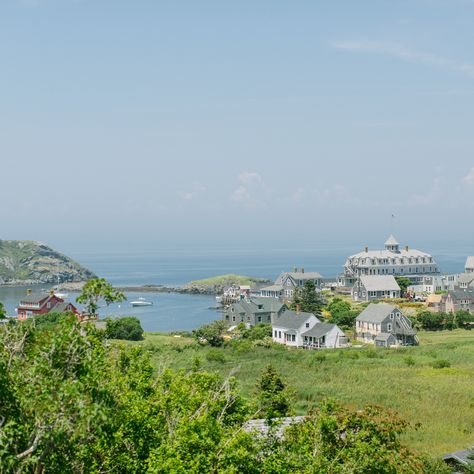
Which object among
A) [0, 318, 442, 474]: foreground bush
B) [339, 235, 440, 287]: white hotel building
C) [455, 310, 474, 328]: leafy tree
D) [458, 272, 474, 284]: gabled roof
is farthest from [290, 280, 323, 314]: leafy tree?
[0, 318, 442, 474]: foreground bush

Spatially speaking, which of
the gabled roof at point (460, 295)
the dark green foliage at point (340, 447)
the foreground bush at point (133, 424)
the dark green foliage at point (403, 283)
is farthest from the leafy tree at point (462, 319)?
the dark green foliage at point (340, 447)

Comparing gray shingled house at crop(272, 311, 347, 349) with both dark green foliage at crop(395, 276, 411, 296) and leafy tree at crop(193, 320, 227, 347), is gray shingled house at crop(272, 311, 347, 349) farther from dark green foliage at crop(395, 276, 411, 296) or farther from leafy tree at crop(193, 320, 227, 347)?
dark green foliage at crop(395, 276, 411, 296)

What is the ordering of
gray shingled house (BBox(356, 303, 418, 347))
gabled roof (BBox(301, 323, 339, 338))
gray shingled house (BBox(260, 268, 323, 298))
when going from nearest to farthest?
gray shingled house (BBox(356, 303, 418, 347)), gabled roof (BBox(301, 323, 339, 338)), gray shingled house (BBox(260, 268, 323, 298))

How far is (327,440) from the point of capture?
15422mm

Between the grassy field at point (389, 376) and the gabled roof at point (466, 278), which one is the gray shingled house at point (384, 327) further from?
the gabled roof at point (466, 278)

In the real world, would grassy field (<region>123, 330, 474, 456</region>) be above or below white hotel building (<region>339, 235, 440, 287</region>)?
below

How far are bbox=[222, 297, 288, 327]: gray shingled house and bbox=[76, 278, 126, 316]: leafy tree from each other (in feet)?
211

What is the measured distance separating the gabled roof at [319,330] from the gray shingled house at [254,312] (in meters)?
13.0

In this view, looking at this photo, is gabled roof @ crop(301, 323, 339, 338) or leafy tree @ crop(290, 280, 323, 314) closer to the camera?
gabled roof @ crop(301, 323, 339, 338)

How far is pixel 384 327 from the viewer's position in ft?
208

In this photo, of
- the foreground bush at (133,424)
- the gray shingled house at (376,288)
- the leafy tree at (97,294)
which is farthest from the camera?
the gray shingled house at (376,288)

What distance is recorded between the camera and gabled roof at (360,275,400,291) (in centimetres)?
9050

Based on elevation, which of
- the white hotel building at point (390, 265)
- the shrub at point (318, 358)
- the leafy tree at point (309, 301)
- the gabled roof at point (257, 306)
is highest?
the white hotel building at point (390, 265)

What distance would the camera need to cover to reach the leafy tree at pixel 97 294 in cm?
1228
